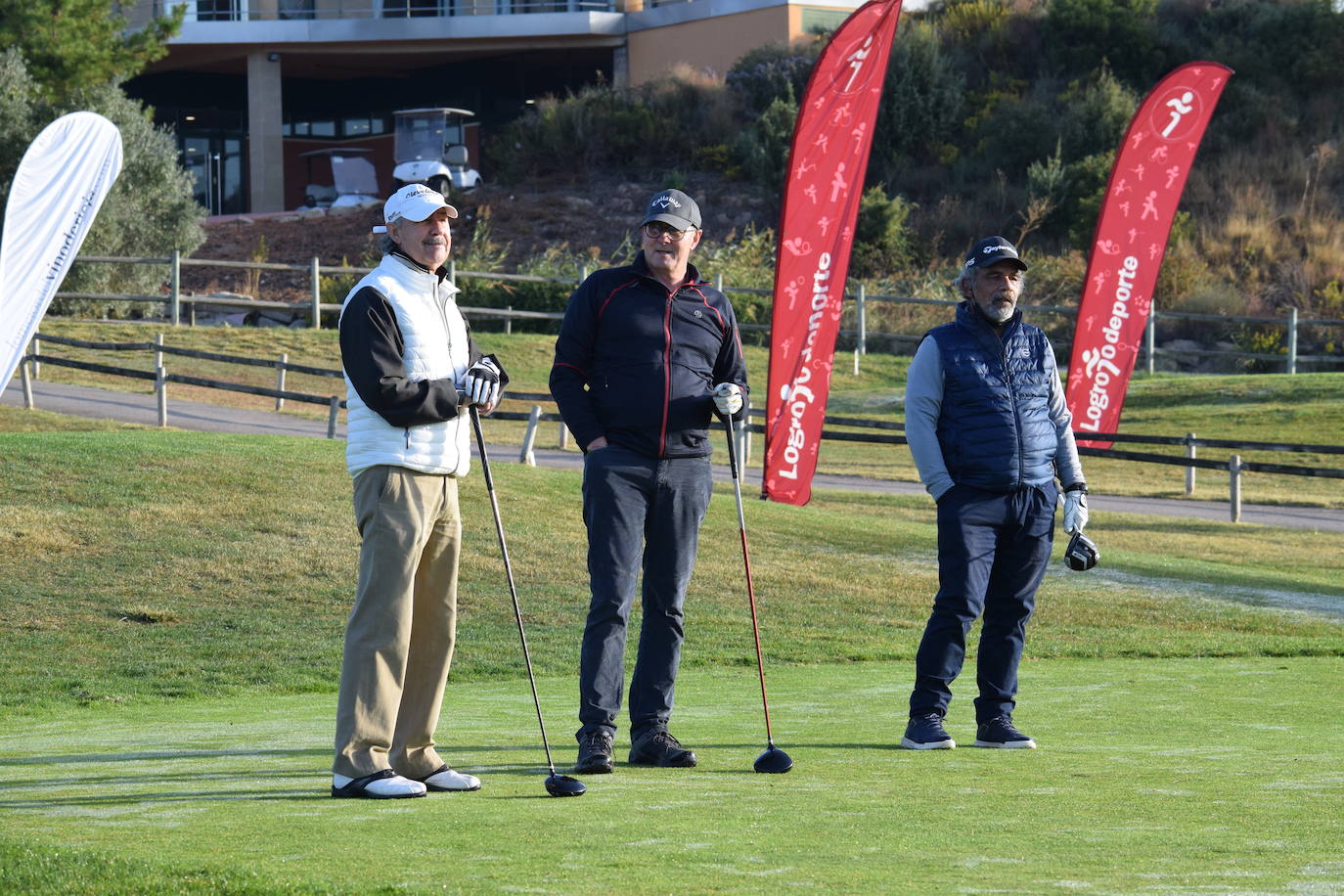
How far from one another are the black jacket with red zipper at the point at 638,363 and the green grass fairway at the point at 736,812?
1.18m

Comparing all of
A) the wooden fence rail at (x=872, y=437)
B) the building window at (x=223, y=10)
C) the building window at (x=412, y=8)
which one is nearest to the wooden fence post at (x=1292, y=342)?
the wooden fence rail at (x=872, y=437)

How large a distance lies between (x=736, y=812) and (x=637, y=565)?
4.72 feet

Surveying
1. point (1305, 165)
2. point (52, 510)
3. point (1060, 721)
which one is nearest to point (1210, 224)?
point (1305, 165)

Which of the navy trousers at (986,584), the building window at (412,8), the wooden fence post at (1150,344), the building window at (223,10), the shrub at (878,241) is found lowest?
the navy trousers at (986,584)

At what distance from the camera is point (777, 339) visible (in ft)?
57.4

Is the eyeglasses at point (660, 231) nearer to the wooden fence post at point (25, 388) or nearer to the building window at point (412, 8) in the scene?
the wooden fence post at point (25, 388)

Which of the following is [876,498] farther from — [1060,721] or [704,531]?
[1060,721]

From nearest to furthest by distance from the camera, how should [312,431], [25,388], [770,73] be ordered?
[25,388], [312,431], [770,73]

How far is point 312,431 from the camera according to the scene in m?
24.7

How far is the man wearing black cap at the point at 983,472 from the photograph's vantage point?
6641 millimetres

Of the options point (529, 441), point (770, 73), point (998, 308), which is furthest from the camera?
point (770, 73)

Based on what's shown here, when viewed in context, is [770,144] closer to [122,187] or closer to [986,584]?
[122,187]

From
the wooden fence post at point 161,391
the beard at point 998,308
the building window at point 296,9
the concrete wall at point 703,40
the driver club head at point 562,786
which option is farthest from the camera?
the building window at point 296,9

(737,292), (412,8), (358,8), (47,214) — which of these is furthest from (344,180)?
(47,214)
